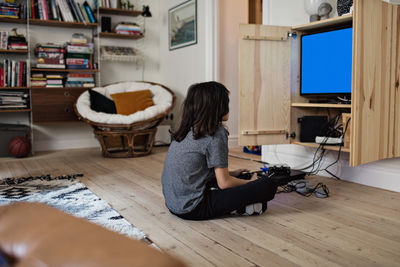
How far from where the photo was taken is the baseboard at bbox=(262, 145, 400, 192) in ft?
8.82

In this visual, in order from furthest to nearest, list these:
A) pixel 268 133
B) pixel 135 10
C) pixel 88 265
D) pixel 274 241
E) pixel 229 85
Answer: pixel 135 10
pixel 229 85
pixel 268 133
pixel 274 241
pixel 88 265

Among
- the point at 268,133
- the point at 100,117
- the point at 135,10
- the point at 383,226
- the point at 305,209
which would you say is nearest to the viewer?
the point at 383,226

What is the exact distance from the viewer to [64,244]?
665mm

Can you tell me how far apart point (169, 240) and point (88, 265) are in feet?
4.04

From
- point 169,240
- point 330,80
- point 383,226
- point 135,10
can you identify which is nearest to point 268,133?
point 330,80

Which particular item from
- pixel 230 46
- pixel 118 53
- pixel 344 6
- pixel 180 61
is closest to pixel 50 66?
pixel 118 53

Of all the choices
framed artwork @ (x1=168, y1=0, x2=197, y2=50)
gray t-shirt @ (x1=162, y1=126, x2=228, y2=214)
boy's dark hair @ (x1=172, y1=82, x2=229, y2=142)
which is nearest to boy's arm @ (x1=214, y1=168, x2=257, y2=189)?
gray t-shirt @ (x1=162, y1=126, x2=228, y2=214)

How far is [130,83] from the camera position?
500cm

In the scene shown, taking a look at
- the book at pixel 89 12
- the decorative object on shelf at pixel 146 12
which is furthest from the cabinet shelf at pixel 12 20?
the decorative object on shelf at pixel 146 12

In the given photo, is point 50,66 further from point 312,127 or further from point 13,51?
point 312,127

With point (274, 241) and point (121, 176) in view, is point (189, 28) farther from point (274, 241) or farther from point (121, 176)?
point (274, 241)

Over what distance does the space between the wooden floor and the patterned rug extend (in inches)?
3.0

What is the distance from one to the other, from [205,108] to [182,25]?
3.50 meters

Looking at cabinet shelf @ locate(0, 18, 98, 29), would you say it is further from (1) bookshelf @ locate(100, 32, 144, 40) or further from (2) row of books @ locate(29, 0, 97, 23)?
(1) bookshelf @ locate(100, 32, 144, 40)
